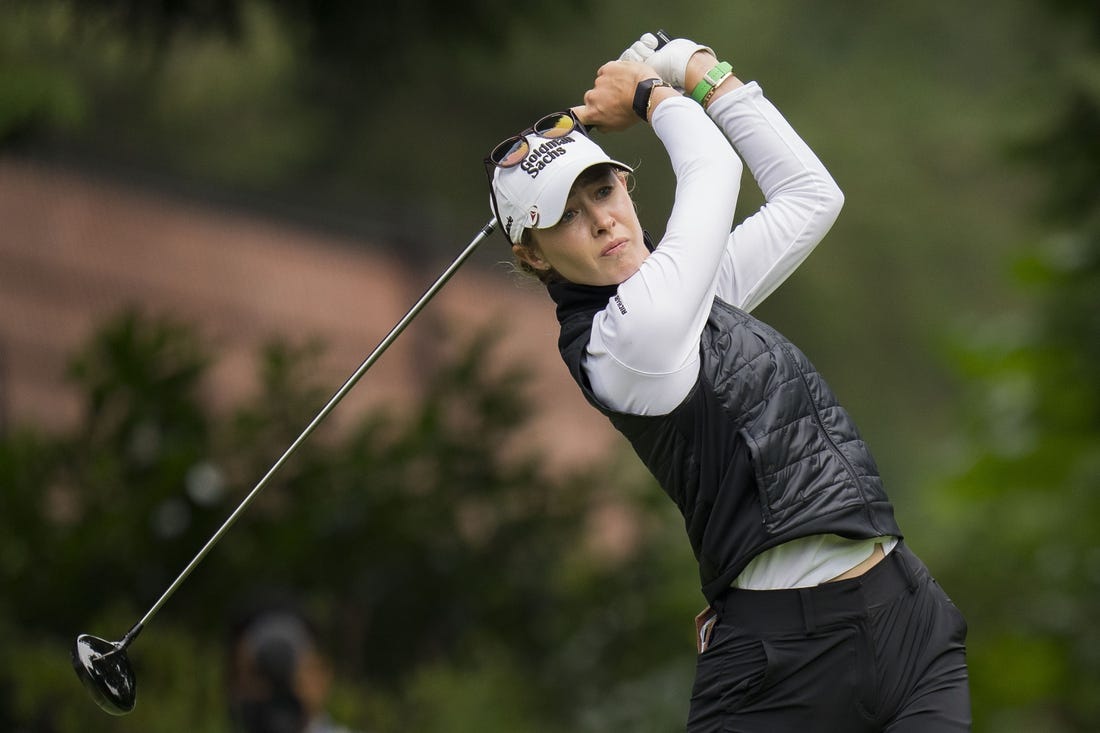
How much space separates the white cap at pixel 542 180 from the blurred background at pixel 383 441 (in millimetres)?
3022

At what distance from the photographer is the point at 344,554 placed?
6.48m

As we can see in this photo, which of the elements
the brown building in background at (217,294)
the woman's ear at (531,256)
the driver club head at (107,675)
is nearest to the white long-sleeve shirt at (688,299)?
the woman's ear at (531,256)

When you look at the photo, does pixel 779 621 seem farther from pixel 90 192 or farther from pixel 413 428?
pixel 90 192

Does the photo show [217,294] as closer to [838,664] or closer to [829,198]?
[829,198]

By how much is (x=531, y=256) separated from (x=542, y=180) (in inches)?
8.1

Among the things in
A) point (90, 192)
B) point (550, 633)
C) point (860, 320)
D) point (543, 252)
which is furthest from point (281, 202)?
point (860, 320)

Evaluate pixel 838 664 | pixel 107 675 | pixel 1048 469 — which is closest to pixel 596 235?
pixel 838 664

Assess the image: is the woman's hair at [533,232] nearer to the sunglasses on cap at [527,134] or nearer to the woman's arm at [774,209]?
the sunglasses on cap at [527,134]

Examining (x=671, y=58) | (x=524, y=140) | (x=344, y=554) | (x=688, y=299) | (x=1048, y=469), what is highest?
(x=671, y=58)

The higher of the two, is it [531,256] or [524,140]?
[524,140]

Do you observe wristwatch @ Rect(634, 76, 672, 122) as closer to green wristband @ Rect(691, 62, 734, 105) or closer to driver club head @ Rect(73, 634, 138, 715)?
green wristband @ Rect(691, 62, 734, 105)

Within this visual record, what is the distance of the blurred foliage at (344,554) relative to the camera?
230 inches

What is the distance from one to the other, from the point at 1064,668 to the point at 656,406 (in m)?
5.73

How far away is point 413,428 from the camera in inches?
265
